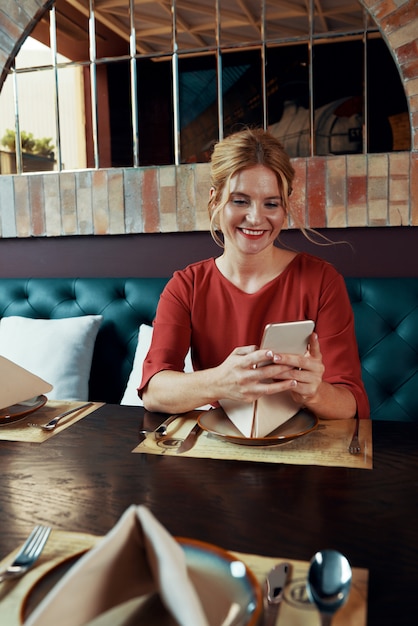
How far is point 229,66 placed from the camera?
8.01ft

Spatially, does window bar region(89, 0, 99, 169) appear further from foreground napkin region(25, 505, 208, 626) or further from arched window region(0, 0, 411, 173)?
foreground napkin region(25, 505, 208, 626)

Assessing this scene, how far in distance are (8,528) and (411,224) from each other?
1922 mm

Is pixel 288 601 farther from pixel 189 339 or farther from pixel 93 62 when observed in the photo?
Answer: pixel 93 62

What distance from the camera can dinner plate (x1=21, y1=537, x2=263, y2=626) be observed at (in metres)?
0.54

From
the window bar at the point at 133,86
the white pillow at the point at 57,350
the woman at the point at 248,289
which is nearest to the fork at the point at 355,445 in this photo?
the woman at the point at 248,289

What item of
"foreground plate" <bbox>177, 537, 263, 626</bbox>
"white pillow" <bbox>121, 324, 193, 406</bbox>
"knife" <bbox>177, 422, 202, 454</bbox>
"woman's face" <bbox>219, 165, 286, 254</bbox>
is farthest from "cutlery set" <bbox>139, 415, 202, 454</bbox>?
"white pillow" <bbox>121, 324, 193, 406</bbox>

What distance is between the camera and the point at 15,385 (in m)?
1.27

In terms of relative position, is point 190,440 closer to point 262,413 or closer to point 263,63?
point 262,413

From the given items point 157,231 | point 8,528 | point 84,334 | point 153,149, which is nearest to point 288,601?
point 8,528

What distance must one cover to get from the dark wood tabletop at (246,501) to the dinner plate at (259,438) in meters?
0.07

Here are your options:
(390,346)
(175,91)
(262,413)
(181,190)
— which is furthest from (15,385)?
(175,91)

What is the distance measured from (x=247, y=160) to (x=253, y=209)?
133 mm

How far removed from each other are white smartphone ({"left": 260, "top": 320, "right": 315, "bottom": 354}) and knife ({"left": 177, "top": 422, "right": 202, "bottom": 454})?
0.23 metres

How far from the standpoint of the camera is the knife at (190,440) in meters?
1.04
